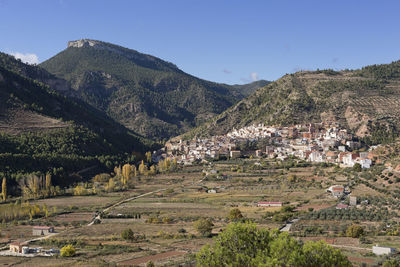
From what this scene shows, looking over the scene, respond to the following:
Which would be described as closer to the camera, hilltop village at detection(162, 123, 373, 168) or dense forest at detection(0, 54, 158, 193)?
dense forest at detection(0, 54, 158, 193)

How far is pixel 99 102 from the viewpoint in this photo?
197 meters

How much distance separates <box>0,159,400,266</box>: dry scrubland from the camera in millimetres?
32375

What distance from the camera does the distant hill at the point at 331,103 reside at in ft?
309

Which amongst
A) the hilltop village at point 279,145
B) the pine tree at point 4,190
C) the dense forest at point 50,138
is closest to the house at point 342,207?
the hilltop village at point 279,145

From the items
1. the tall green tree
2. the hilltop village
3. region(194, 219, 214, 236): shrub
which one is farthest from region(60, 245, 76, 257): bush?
the hilltop village

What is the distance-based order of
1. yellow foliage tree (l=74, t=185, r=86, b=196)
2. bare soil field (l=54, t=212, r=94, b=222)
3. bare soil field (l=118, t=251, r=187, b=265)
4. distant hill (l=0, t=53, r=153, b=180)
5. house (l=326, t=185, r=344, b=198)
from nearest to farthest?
bare soil field (l=118, t=251, r=187, b=265)
bare soil field (l=54, t=212, r=94, b=222)
house (l=326, t=185, r=344, b=198)
yellow foliage tree (l=74, t=185, r=86, b=196)
distant hill (l=0, t=53, r=153, b=180)

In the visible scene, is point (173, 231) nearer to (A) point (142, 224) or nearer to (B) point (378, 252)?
(A) point (142, 224)

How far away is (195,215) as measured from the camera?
4681 cm

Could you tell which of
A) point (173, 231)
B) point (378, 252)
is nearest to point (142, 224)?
point (173, 231)

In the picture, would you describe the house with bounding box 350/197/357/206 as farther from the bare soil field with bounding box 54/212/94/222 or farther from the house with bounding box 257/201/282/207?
the bare soil field with bounding box 54/212/94/222

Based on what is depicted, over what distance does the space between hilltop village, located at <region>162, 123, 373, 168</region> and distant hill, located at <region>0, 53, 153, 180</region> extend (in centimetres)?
1404

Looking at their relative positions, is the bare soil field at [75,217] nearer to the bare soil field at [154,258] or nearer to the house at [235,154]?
the bare soil field at [154,258]

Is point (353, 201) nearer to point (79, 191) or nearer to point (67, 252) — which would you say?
point (67, 252)

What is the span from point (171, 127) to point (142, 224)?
132 meters
